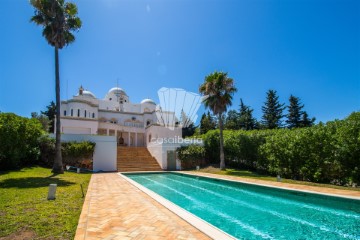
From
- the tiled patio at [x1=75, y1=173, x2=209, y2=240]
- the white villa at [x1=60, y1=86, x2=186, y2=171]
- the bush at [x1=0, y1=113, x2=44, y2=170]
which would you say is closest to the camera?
the tiled patio at [x1=75, y1=173, x2=209, y2=240]

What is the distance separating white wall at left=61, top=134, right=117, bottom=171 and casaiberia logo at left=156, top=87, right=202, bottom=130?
44.0 ft

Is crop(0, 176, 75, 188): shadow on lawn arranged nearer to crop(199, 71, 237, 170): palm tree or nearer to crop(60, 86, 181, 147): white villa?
crop(199, 71, 237, 170): palm tree

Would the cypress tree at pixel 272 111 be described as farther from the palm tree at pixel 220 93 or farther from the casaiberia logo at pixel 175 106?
the palm tree at pixel 220 93

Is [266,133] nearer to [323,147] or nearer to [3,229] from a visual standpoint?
[323,147]

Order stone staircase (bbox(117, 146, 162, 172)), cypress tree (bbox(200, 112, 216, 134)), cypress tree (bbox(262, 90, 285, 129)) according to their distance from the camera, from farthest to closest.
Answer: cypress tree (bbox(200, 112, 216, 134)) → cypress tree (bbox(262, 90, 285, 129)) → stone staircase (bbox(117, 146, 162, 172))

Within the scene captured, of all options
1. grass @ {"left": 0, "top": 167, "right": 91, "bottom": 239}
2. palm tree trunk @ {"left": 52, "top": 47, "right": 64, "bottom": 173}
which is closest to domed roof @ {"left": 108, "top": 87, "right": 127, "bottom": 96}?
palm tree trunk @ {"left": 52, "top": 47, "right": 64, "bottom": 173}

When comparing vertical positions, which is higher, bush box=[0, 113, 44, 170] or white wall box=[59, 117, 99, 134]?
white wall box=[59, 117, 99, 134]

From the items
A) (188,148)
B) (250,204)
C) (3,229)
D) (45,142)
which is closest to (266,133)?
(188,148)

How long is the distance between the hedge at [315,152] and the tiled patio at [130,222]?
9915 millimetres

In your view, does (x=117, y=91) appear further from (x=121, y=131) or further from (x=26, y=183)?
(x=26, y=183)

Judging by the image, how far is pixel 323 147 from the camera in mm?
12773

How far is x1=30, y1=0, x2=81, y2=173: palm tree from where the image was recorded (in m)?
16.4

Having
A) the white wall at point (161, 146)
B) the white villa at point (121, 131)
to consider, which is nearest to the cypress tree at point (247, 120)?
the white villa at point (121, 131)

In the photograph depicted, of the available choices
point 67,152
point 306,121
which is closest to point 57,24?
point 67,152
